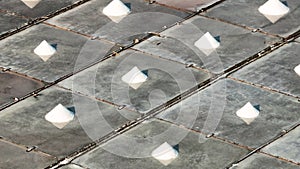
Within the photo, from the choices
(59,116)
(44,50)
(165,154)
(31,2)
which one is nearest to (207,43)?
(44,50)

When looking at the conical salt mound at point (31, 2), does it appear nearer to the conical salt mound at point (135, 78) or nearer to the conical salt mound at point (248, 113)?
the conical salt mound at point (135, 78)

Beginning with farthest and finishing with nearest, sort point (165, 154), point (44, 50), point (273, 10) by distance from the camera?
point (273, 10), point (44, 50), point (165, 154)

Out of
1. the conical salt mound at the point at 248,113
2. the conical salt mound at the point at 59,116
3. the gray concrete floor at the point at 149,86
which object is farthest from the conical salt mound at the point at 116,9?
the conical salt mound at the point at 248,113

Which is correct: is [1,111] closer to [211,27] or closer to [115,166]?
[115,166]

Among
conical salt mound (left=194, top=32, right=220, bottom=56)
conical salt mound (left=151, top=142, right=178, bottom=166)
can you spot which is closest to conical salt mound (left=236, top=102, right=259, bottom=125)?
conical salt mound (left=151, top=142, right=178, bottom=166)

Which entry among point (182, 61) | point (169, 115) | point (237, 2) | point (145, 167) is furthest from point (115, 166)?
point (237, 2)

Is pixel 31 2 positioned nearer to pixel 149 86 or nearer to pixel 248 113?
pixel 149 86
